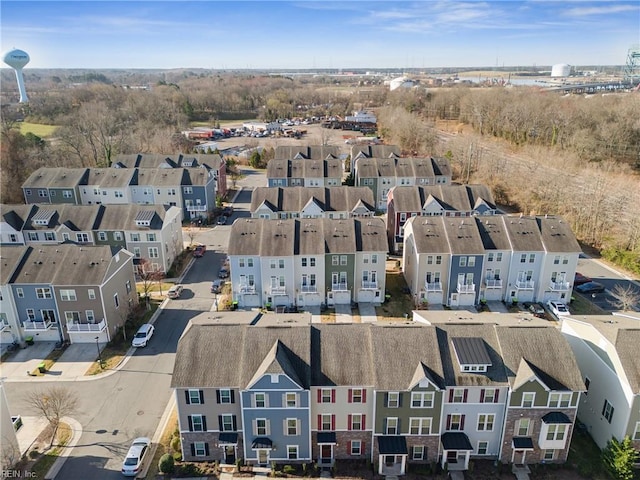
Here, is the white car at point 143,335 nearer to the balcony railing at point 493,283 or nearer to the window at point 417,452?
the window at point 417,452

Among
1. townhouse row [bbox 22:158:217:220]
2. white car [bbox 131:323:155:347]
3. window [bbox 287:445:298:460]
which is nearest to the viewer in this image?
window [bbox 287:445:298:460]

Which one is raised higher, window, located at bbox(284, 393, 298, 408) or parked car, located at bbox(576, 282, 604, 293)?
window, located at bbox(284, 393, 298, 408)

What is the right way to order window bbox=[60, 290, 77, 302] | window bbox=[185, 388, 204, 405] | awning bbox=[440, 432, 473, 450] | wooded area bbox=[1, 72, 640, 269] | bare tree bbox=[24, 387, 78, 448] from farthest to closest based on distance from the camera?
wooded area bbox=[1, 72, 640, 269] < window bbox=[60, 290, 77, 302] < bare tree bbox=[24, 387, 78, 448] < window bbox=[185, 388, 204, 405] < awning bbox=[440, 432, 473, 450]

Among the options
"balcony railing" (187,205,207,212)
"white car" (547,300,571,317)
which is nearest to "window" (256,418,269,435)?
"white car" (547,300,571,317)

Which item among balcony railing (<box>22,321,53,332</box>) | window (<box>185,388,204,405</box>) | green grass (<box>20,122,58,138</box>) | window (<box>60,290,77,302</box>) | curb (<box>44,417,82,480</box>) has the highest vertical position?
green grass (<box>20,122,58,138</box>)

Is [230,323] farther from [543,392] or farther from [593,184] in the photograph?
[593,184]

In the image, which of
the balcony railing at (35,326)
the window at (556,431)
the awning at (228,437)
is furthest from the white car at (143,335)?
the window at (556,431)

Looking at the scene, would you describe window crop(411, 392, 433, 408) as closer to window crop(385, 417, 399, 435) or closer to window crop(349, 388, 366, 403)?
window crop(385, 417, 399, 435)

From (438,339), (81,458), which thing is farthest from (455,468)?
(81,458)
